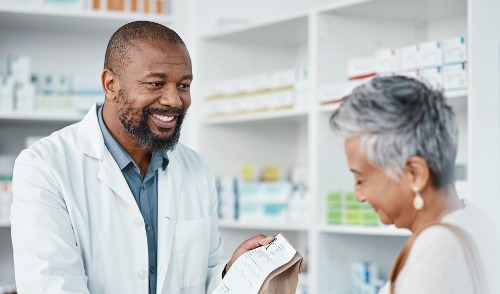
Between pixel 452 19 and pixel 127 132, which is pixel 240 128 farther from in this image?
pixel 127 132

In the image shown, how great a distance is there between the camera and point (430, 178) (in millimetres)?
1315

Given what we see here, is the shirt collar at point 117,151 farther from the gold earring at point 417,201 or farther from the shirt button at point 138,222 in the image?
the gold earring at point 417,201

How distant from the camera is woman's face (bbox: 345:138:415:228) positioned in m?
Result: 1.35

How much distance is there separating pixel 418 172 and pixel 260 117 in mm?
2247

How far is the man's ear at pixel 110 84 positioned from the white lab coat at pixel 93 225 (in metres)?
0.09

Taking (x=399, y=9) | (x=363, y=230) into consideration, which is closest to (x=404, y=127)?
(x=363, y=230)

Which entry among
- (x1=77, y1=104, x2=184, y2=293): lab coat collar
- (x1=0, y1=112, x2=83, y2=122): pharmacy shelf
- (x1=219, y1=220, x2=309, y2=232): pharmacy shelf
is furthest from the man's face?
(x1=0, y1=112, x2=83, y2=122): pharmacy shelf

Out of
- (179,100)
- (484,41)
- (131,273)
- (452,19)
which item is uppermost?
(452,19)

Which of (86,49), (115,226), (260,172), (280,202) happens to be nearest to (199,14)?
(86,49)


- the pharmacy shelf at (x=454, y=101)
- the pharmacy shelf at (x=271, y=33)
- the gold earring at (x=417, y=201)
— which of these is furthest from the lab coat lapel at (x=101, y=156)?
the pharmacy shelf at (x=271, y=33)

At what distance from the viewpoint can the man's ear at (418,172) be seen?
1305mm

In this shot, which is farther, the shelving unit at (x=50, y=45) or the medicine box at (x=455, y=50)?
the shelving unit at (x=50, y=45)

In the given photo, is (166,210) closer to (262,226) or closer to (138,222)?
(138,222)

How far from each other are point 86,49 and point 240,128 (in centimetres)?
108
